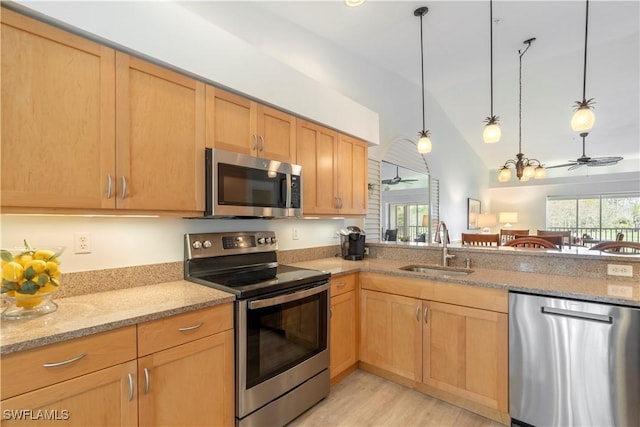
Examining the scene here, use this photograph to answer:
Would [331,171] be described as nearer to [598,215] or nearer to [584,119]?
[584,119]

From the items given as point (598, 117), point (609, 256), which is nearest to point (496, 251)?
point (609, 256)

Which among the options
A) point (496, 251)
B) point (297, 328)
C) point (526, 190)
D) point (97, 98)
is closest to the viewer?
point (97, 98)

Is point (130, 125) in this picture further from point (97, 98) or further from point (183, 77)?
point (183, 77)

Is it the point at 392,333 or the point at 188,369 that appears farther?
the point at 392,333

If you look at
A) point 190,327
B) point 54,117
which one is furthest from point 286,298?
point 54,117

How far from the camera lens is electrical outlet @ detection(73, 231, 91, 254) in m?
1.58

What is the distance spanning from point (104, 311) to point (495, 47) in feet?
14.4

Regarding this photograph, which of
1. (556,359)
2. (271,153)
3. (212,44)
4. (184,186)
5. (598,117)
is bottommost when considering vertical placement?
(556,359)

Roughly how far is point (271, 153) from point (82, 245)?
4.00 feet

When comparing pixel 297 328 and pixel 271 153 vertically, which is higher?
pixel 271 153

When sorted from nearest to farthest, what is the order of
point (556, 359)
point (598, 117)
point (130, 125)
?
point (130, 125) → point (556, 359) → point (598, 117)

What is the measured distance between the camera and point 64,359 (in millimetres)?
1098

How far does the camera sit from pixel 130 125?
1.51m

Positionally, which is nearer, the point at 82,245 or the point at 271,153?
the point at 82,245
